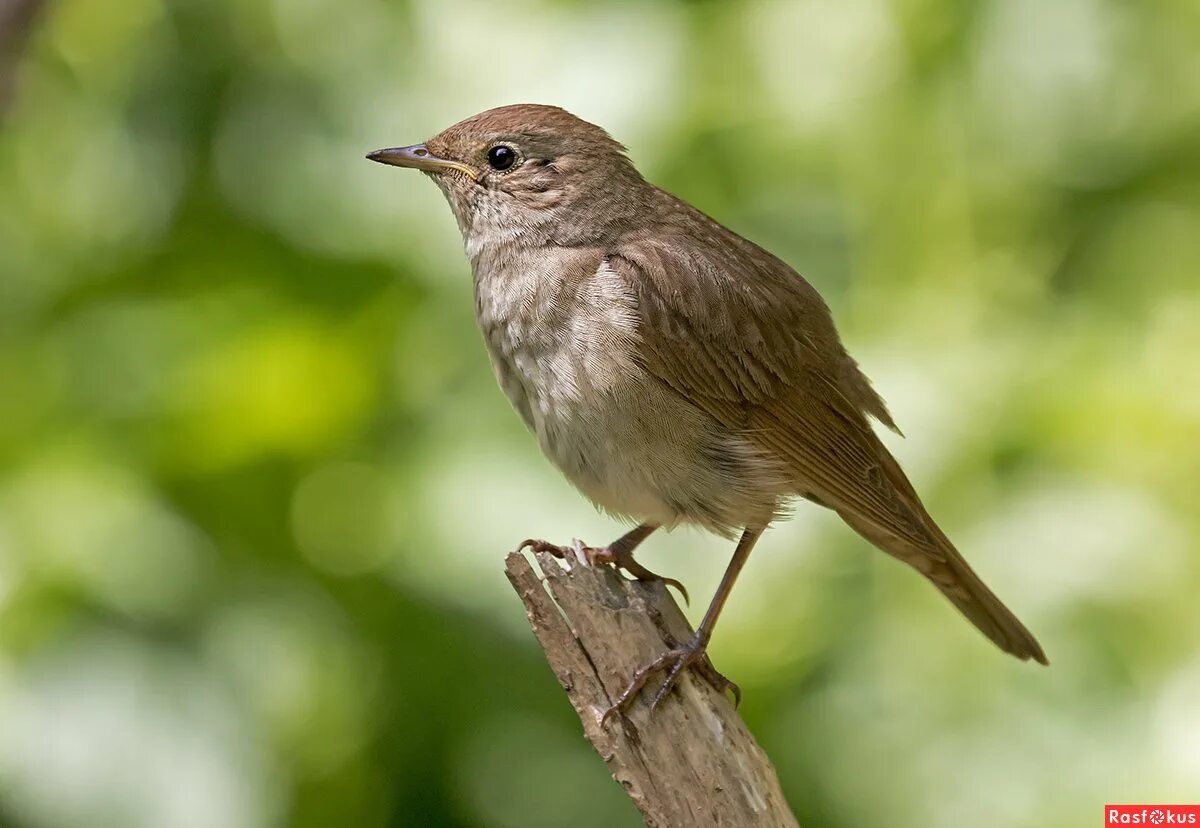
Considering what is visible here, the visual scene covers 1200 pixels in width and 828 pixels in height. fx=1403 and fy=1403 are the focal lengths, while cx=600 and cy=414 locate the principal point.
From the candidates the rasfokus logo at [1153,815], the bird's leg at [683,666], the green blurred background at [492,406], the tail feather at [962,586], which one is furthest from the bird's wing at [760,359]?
the rasfokus logo at [1153,815]

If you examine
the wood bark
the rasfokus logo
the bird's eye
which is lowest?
the wood bark

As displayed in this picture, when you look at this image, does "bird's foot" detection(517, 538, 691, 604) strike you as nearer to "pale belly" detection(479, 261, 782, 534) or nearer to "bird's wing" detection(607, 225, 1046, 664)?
"pale belly" detection(479, 261, 782, 534)

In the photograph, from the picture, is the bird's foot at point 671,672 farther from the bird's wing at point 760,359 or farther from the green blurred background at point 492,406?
the green blurred background at point 492,406

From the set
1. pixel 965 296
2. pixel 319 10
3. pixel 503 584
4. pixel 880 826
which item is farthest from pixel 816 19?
pixel 880 826

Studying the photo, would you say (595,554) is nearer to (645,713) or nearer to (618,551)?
(618,551)

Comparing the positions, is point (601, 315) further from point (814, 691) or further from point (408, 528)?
point (814, 691)

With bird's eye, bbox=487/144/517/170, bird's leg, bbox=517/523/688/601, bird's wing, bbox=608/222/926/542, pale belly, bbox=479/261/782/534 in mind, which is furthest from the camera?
bird's eye, bbox=487/144/517/170

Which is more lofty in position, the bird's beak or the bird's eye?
the bird's eye

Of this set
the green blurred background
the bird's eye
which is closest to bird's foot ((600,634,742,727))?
the green blurred background
